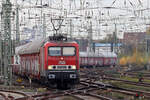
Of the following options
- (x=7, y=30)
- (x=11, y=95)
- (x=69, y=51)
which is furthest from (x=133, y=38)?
(x=11, y=95)

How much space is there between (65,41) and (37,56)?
104 inches

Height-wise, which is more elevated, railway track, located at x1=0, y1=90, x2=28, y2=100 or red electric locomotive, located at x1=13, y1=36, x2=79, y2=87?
red electric locomotive, located at x1=13, y1=36, x2=79, y2=87

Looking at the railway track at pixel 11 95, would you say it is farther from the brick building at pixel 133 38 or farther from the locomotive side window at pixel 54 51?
the brick building at pixel 133 38

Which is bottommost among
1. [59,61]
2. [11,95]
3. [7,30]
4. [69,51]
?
[11,95]

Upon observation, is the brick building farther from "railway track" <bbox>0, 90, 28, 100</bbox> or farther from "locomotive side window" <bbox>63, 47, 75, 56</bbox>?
"railway track" <bbox>0, 90, 28, 100</bbox>

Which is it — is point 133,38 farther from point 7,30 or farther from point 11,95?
point 11,95

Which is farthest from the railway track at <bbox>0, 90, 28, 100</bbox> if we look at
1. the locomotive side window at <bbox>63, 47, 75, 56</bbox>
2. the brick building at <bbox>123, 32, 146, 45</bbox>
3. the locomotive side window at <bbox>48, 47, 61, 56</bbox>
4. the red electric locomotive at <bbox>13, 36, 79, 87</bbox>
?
the brick building at <bbox>123, 32, 146, 45</bbox>

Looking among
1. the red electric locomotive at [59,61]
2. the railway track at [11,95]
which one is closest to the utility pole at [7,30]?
the red electric locomotive at [59,61]

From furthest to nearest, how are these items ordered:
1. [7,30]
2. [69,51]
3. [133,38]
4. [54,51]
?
1. [133,38]
2. [7,30]
3. [69,51]
4. [54,51]

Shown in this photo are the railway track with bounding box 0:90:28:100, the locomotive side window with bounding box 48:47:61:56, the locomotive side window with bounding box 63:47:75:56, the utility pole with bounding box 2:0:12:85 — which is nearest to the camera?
the railway track with bounding box 0:90:28:100

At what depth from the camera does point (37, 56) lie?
1894cm

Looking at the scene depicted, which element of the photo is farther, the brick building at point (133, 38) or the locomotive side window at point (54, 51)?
the brick building at point (133, 38)

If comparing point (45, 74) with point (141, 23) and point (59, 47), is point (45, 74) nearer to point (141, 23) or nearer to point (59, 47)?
point (59, 47)

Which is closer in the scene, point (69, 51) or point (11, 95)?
point (11, 95)
